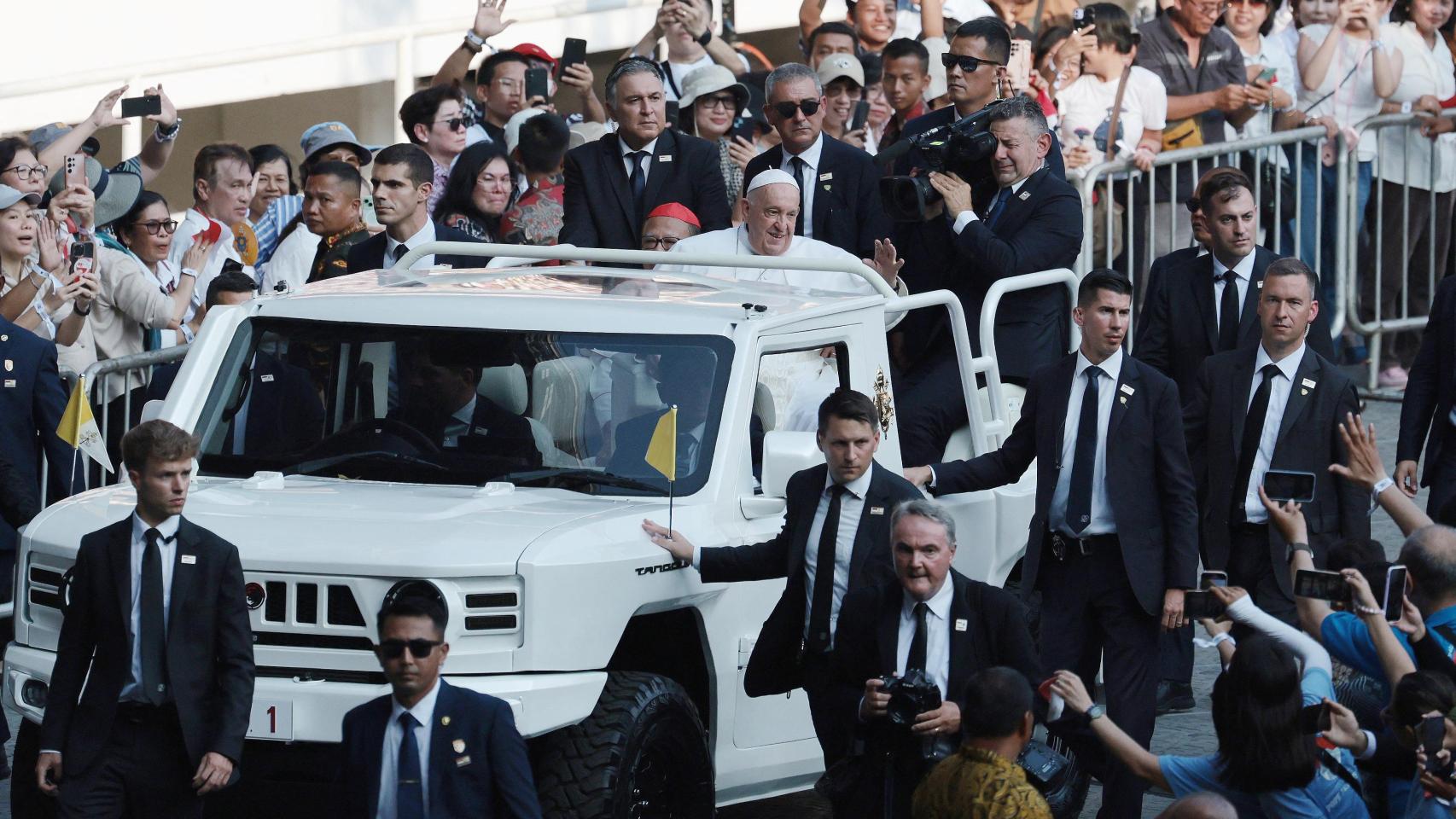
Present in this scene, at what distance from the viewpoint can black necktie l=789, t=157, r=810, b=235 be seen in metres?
11.2

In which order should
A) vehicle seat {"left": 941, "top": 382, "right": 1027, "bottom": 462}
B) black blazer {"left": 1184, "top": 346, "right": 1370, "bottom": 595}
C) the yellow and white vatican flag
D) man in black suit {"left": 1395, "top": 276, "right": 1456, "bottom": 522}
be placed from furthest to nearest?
man in black suit {"left": 1395, "top": 276, "right": 1456, "bottom": 522}
vehicle seat {"left": 941, "top": 382, "right": 1027, "bottom": 462}
black blazer {"left": 1184, "top": 346, "right": 1370, "bottom": 595}
the yellow and white vatican flag

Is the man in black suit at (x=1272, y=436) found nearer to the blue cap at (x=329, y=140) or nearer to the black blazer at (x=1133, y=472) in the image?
the black blazer at (x=1133, y=472)

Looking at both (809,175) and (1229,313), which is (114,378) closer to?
(809,175)

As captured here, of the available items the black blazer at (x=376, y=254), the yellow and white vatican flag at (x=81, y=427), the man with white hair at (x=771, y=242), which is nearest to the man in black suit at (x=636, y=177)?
the black blazer at (x=376, y=254)

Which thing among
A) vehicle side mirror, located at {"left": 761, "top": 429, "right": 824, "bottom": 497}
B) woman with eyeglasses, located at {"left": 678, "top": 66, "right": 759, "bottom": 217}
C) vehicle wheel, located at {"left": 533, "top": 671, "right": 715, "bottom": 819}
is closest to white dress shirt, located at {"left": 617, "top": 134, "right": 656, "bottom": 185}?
woman with eyeglasses, located at {"left": 678, "top": 66, "right": 759, "bottom": 217}

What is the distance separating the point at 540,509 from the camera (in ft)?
24.9

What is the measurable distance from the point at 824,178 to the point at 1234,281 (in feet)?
6.53

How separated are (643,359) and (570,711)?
1475mm

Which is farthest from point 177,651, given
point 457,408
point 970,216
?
point 970,216

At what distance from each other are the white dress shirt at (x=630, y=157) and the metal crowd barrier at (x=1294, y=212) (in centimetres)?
290

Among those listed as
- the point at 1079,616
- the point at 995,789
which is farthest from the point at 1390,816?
the point at 1079,616

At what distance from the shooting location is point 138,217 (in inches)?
464

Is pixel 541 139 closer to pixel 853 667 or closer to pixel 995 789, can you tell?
pixel 853 667

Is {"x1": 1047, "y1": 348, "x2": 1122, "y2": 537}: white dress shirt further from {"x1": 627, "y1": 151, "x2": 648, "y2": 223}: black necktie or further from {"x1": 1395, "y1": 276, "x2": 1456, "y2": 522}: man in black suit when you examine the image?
{"x1": 627, "y1": 151, "x2": 648, "y2": 223}: black necktie
